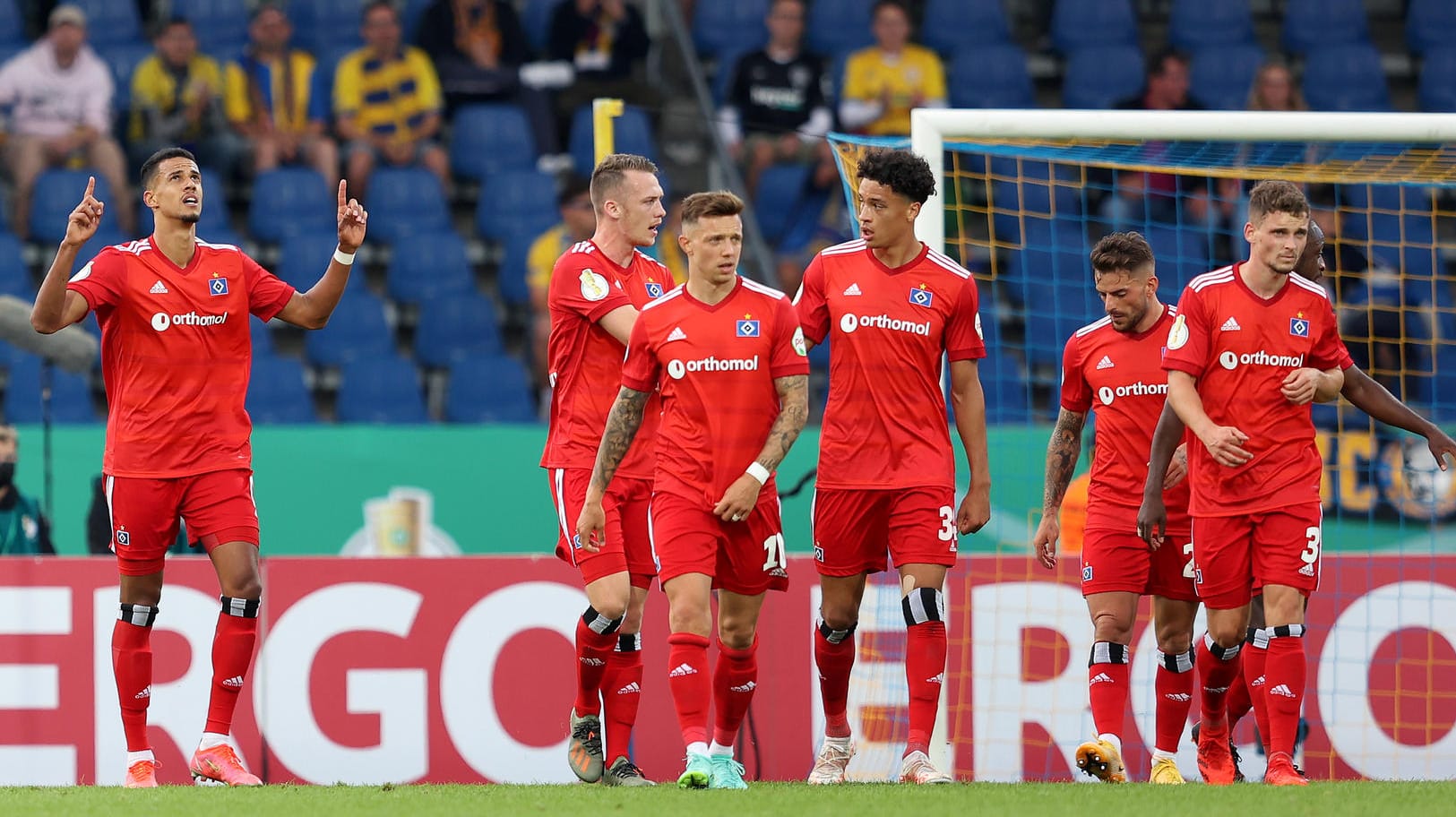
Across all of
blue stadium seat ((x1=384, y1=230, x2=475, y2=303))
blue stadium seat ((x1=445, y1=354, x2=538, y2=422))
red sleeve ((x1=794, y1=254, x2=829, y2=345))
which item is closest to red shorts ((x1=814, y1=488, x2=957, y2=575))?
red sleeve ((x1=794, y1=254, x2=829, y2=345))

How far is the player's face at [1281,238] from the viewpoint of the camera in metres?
6.62

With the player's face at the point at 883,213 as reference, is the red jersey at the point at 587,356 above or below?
below

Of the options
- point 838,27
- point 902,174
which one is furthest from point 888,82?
point 902,174

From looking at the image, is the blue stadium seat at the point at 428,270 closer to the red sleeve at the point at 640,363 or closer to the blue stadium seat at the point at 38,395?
the blue stadium seat at the point at 38,395

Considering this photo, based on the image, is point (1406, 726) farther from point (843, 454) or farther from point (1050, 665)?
point (843, 454)

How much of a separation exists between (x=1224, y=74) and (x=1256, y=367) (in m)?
8.27

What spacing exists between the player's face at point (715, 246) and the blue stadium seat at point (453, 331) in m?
6.38

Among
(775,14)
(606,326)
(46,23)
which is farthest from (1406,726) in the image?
(46,23)

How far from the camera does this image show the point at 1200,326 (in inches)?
265

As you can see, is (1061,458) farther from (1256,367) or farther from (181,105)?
(181,105)

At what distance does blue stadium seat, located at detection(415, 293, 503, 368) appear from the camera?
1267 centimetres

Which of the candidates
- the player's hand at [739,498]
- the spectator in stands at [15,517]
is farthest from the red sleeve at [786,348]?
the spectator in stands at [15,517]

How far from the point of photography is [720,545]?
651cm

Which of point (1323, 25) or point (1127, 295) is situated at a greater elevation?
point (1323, 25)
